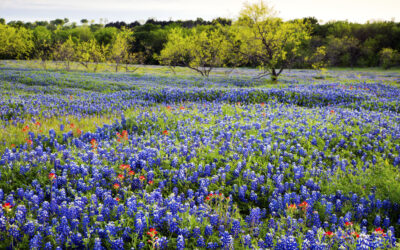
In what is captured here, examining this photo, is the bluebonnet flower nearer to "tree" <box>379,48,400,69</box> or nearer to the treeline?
the treeline

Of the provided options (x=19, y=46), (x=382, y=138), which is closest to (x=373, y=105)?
(x=382, y=138)

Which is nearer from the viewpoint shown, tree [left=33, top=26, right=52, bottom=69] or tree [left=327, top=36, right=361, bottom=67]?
tree [left=33, top=26, right=52, bottom=69]

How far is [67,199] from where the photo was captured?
4242 mm

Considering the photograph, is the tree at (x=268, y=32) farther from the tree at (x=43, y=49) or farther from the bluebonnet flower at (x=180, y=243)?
the tree at (x=43, y=49)

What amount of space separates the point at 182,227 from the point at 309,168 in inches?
123

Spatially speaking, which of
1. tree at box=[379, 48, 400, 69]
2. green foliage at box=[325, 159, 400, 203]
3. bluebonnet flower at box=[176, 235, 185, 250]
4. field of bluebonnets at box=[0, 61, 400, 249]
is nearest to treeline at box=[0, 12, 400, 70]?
tree at box=[379, 48, 400, 69]

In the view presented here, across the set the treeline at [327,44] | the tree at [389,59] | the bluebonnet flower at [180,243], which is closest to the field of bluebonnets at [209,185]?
the bluebonnet flower at [180,243]

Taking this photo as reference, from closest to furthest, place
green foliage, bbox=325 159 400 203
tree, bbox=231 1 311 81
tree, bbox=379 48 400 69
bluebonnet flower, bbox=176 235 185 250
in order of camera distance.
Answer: bluebonnet flower, bbox=176 235 185 250
green foliage, bbox=325 159 400 203
tree, bbox=231 1 311 81
tree, bbox=379 48 400 69

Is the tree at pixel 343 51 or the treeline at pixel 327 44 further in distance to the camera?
the tree at pixel 343 51

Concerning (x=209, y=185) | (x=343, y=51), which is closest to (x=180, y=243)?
(x=209, y=185)

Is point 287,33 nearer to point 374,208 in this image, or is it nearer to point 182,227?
point 374,208

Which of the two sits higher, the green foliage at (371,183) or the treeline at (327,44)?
the treeline at (327,44)

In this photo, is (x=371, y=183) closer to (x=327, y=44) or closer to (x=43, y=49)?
(x=43, y=49)

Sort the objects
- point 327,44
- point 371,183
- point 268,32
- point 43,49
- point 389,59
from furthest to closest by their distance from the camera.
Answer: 1. point 327,44
2. point 389,59
3. point 43,49
4. point 268,32
5. point 371,183
